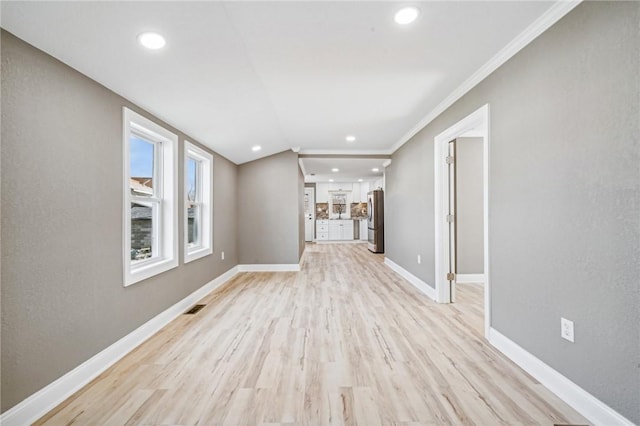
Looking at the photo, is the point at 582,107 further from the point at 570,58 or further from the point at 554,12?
the point at 554,12

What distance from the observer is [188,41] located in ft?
5.88

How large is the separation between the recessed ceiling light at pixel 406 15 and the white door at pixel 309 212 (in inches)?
347

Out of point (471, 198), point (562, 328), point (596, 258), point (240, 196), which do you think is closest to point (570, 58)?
point (596, 258)

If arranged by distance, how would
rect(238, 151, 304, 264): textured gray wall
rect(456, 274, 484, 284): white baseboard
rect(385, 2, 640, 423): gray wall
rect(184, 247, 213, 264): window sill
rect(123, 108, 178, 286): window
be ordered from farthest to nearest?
rect(238, 151, 304, 264): textured gray wall, rect(456, 274, 484, 284): white baseboard, rect(184, 247, 213, 264): window sill, rect(123, 108, 178, 286): window, rect(385, 2, 640, 423): gray wall

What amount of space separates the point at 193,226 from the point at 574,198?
4.06 metres

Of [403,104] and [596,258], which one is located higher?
[403,104]

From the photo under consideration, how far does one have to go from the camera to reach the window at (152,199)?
8.47 ft

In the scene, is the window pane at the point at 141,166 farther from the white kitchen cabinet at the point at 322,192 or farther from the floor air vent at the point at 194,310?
the white kitchen cabinet at the point at 322,192

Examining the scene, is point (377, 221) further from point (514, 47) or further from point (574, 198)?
point (574, 198)

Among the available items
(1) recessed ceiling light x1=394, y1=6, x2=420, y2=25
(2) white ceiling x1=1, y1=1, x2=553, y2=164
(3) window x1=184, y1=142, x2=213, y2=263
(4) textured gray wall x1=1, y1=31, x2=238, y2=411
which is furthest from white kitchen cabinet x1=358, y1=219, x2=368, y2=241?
(1) recessed ceiling light x1=394, y1=6, x2=420, y2=25

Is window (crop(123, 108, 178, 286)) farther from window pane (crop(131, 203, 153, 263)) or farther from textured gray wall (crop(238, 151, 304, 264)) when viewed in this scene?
textured gray wall (crop(238, 151, 304, 264))

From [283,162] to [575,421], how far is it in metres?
4.82

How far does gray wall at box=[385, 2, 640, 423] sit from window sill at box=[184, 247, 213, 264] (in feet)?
10.6

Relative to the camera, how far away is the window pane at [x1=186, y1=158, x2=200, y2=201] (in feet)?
12.6
